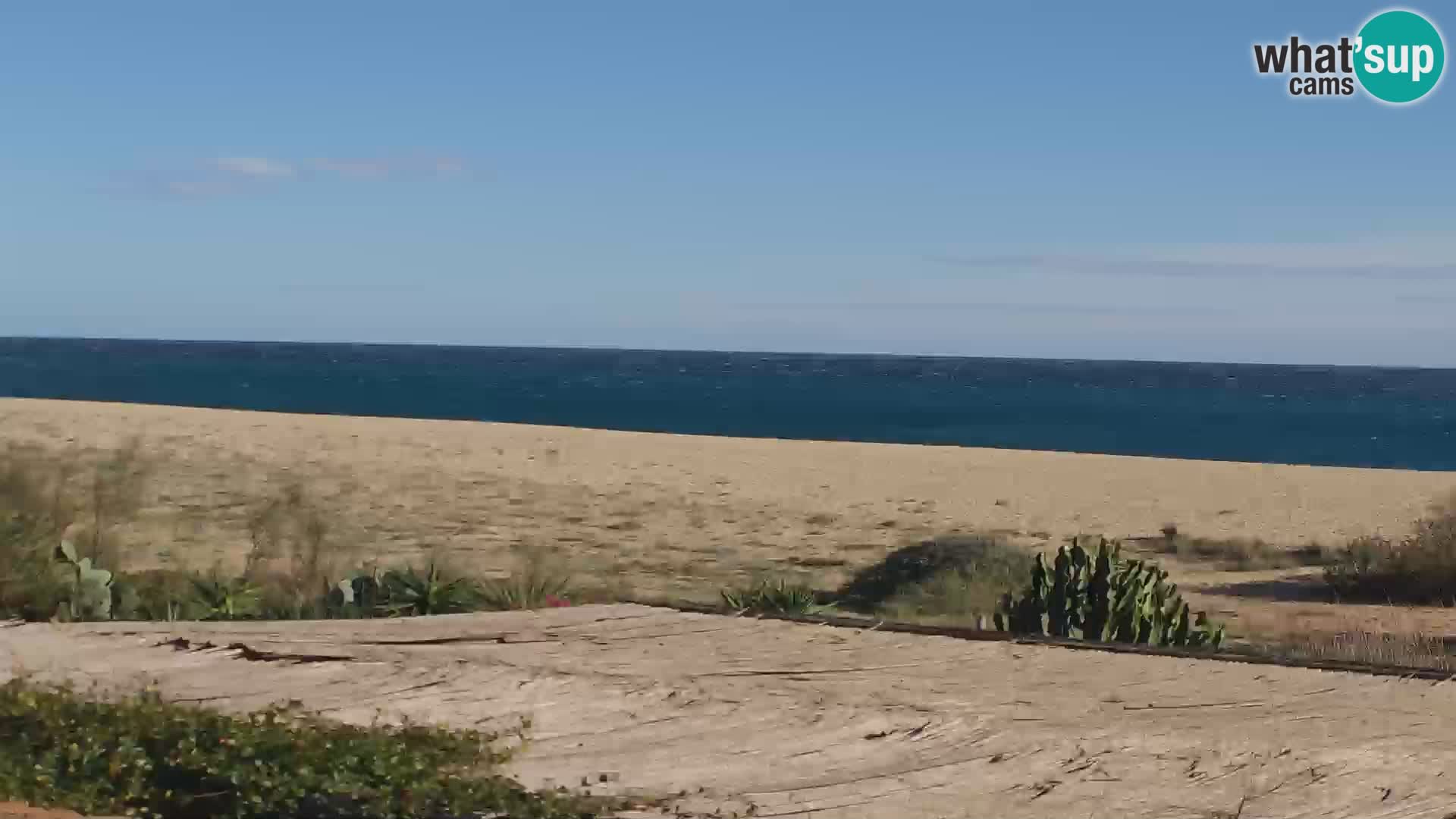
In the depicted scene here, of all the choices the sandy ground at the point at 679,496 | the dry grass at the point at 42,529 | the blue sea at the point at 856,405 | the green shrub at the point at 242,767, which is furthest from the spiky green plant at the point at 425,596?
the blue sea at the point at 856,405

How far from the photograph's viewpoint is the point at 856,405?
95.6m

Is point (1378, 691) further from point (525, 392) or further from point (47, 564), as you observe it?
point (525, 392)

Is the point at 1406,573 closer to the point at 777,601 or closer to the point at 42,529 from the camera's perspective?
the point at 777,601

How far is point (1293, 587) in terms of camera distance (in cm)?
1781

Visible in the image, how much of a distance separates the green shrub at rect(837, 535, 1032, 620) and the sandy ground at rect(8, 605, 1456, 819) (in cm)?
608

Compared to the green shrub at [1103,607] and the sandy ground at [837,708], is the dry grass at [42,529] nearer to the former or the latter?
the sandy ground at [837,708]

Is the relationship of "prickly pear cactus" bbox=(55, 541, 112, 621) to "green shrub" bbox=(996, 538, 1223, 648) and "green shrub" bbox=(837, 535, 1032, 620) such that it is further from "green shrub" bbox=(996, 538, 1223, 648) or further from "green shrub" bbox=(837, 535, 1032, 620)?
"green shrub" bbox=(837, 535, 1032, 620)

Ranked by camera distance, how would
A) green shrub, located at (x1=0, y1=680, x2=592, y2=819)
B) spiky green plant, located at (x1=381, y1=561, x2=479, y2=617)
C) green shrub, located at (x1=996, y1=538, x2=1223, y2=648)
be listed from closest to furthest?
green shrub, located at (x1=0, y1=680, x2=592, y2=819) → green shrub, located at (x1=996, y1=538, x2=1223, y2=648) → spiky green plant, located at (x1=381, y1=561, x2=479, y2=617)

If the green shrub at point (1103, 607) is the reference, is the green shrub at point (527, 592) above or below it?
below

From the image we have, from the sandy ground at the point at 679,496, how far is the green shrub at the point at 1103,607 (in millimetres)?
4712

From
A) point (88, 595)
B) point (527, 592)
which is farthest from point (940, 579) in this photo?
point (88, 595)

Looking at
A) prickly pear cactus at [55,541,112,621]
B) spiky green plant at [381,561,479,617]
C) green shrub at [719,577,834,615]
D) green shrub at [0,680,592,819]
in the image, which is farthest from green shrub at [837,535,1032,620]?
green shrub at [0,680,592,819]

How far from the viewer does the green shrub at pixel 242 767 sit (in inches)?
227

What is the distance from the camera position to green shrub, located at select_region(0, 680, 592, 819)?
577 cm
